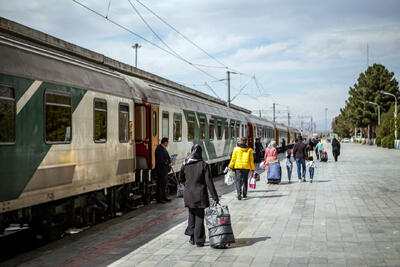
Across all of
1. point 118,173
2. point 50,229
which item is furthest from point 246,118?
point 50,229

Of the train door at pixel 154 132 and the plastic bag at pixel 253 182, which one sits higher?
the train door at pixel 154 132

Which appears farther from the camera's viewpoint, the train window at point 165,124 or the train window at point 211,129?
the train window at point 211,129

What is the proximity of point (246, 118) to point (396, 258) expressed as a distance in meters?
26.3

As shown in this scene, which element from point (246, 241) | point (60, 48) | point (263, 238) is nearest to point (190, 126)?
point (60, 48)

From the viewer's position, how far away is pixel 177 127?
16.5 metres

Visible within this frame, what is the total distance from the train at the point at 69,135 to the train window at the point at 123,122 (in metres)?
0.02

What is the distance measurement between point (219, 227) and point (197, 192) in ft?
2.14

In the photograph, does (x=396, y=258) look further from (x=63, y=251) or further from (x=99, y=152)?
(x=99, y=152)

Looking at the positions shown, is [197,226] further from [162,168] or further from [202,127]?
[202,127]

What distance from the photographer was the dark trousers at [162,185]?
537 inches

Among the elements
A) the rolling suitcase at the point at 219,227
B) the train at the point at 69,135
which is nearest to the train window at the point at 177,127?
the train at the point at 69,135

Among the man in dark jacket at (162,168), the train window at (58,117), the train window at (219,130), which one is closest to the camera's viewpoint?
the train window at (58,117)

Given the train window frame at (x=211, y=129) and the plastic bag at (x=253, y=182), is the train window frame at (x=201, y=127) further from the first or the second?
the plastic bag at (x=253, y=182)

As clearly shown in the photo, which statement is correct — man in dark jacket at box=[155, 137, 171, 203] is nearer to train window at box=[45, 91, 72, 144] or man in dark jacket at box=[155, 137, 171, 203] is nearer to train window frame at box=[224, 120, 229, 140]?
train window at box=[45, 91, 72, 144]
